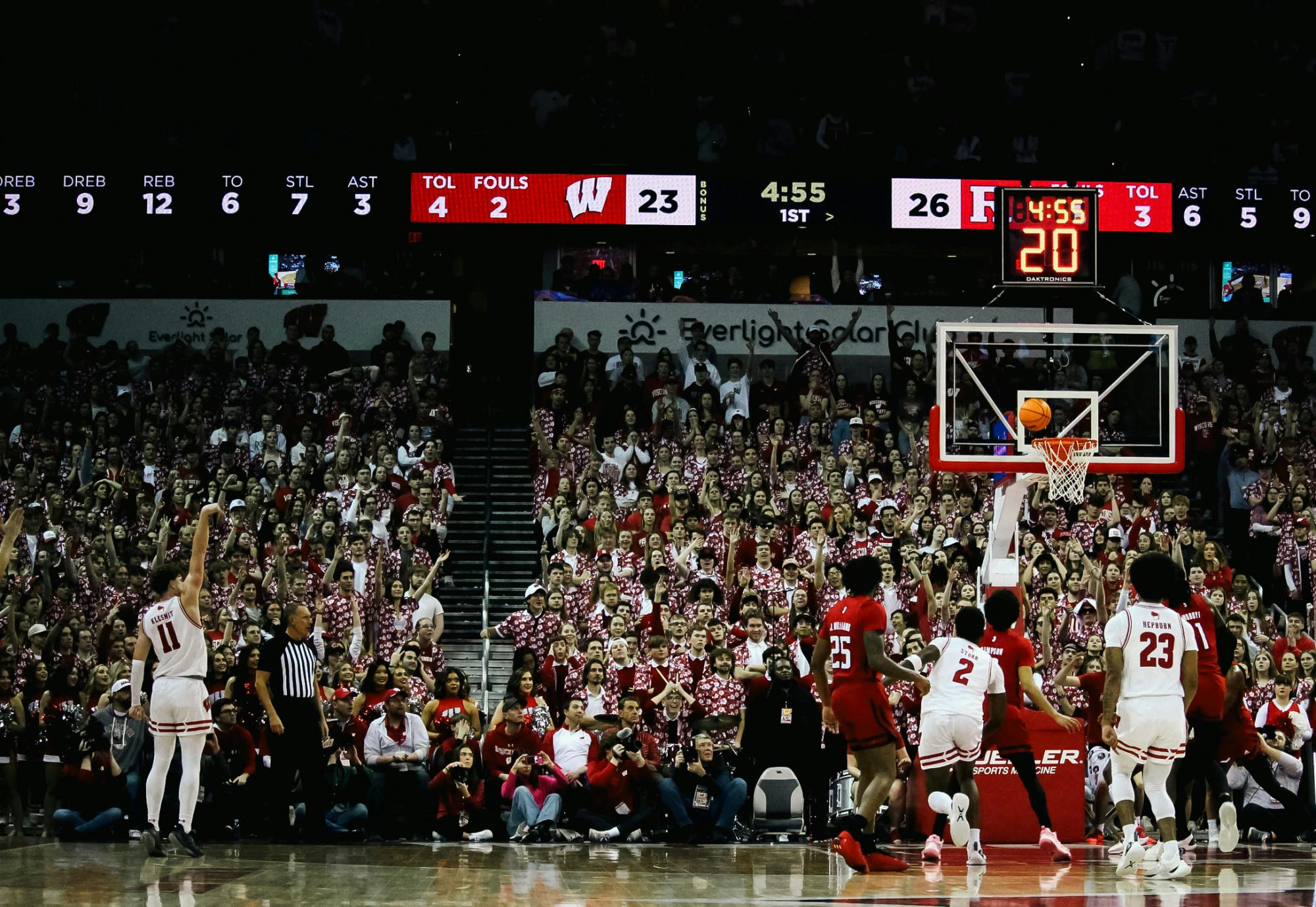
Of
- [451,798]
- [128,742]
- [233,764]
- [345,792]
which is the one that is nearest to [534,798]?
[451,798]

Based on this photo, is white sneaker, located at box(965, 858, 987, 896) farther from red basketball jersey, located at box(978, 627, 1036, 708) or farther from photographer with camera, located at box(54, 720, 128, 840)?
photographer with camera, located at box(54, 720, 128, 840)

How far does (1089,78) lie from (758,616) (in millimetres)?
12951

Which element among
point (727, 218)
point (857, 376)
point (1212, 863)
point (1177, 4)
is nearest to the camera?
point (1212, 863)

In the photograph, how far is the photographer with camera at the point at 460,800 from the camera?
14.5m

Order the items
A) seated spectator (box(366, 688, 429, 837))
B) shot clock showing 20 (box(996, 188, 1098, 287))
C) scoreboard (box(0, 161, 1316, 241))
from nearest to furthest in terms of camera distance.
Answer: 1. seated spectator (box(366, 688, 429, 837))
2. shot clock showing 20 (box(996, 188, 1098, 287))
3. scoreboard (box(0, 161, 1316, 241))

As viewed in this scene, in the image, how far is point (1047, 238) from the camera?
1527 centimetres

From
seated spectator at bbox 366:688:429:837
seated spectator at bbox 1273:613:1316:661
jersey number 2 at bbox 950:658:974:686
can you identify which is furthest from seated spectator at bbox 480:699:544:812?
seated spectator at bbox 1273:613:1316:661

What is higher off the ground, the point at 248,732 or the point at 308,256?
the point at 308,256

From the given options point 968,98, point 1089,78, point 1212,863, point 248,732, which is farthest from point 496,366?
point 1212,863

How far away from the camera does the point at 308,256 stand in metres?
27.1

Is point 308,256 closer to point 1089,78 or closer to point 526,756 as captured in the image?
point 1089,78

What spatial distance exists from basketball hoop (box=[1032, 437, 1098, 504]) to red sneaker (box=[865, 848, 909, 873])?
428cm

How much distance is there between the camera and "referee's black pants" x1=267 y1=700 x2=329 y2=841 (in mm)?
13906

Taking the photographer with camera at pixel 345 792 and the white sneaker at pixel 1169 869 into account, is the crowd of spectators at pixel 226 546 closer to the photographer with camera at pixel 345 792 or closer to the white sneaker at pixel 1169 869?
the photographer with camera at pixel 345 792
